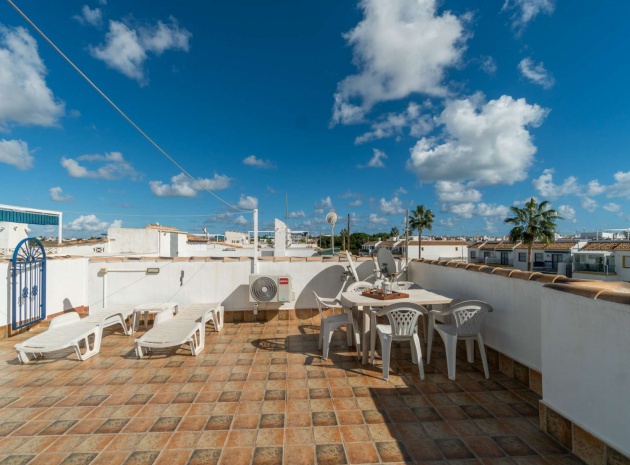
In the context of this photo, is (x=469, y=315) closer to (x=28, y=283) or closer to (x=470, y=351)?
(x=470, y=351)

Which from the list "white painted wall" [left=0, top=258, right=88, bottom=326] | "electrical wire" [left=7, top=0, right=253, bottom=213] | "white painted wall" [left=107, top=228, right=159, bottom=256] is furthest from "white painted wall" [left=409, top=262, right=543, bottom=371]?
"white painted wall" [left=107, top=228, right=159, bottom=256]

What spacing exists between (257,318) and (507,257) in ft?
148

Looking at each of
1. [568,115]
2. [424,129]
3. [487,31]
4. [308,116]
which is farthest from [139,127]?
[568,115]

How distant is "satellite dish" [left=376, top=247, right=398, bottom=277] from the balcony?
1.54m

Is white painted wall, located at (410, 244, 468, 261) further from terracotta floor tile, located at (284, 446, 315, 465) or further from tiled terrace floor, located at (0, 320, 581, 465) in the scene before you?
terracotta floor tile, located at (284, 446, 315, 465)

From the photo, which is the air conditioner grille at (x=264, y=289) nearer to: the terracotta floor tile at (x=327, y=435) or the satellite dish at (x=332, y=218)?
the terracotta floor tile at (x=327, y=435)

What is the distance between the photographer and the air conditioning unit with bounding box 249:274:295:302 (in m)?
5.62

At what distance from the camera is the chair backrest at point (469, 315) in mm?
3348

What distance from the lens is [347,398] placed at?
2.91 metres

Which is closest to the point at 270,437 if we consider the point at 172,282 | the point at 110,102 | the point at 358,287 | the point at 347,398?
the point at 347,398

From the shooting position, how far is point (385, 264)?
5941 millimetres

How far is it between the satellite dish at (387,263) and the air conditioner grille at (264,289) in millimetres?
2214

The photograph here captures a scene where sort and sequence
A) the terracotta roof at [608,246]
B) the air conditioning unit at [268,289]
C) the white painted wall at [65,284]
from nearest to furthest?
the white painted wall at [65,284] → the air conditioning unit at [268,289] → the terracotta roof at [608,246]

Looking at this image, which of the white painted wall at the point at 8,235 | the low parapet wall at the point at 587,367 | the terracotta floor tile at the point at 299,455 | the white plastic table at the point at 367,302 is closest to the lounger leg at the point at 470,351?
the white plastic table at the point at 367,302
